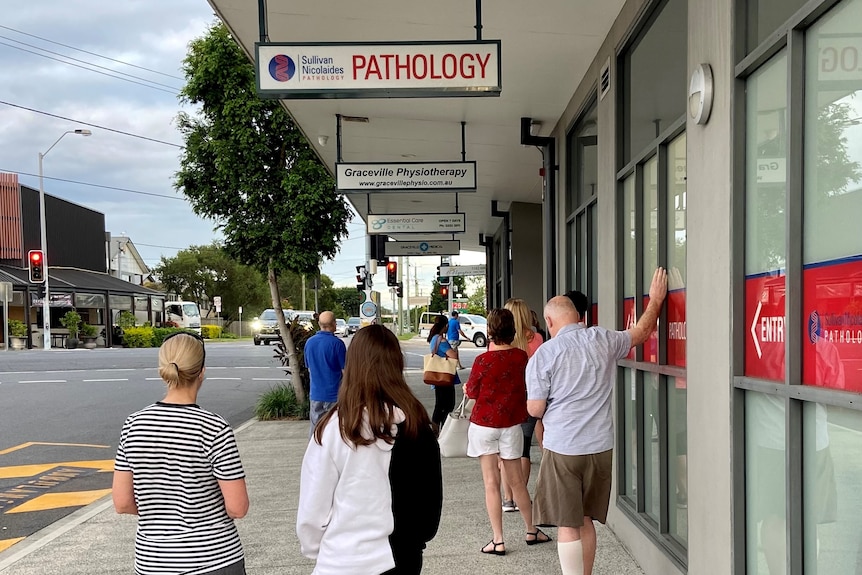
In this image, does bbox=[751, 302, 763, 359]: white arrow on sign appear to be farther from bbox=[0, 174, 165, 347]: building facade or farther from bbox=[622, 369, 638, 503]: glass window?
bbox=[0, 174, 165, 347]: building facade

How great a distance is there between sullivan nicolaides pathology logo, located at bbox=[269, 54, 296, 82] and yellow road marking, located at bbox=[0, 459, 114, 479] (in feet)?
21.0

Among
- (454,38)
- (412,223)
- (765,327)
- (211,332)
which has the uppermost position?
(454,38)

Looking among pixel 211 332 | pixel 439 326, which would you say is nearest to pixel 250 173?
pixel 439 326

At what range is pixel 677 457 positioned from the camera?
492 cm

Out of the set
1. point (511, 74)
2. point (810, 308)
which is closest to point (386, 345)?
point (810, 308)

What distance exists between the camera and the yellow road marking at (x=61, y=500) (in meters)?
7.87

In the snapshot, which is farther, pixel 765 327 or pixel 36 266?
pixel 36 266

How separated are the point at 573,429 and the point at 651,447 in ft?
4.39

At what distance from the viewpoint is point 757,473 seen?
3467 millimetres

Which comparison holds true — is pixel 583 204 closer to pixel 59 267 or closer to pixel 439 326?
pixel 439 326

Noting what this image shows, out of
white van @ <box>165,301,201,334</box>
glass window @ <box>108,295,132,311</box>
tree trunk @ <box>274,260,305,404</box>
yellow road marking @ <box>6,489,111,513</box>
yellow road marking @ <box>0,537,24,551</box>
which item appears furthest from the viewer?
white van @ <box>165,301,201,334</box>

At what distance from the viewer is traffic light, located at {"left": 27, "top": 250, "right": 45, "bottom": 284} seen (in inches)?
1253

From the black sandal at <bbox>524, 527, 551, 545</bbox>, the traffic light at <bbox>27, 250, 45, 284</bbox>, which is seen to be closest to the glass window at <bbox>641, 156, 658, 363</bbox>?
the black sandal at <bbox>524, 527, 551, 545</bbox>

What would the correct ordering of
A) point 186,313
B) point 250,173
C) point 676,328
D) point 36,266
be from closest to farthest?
point 676,328
point 250,173
point 36,266
point 186,313
